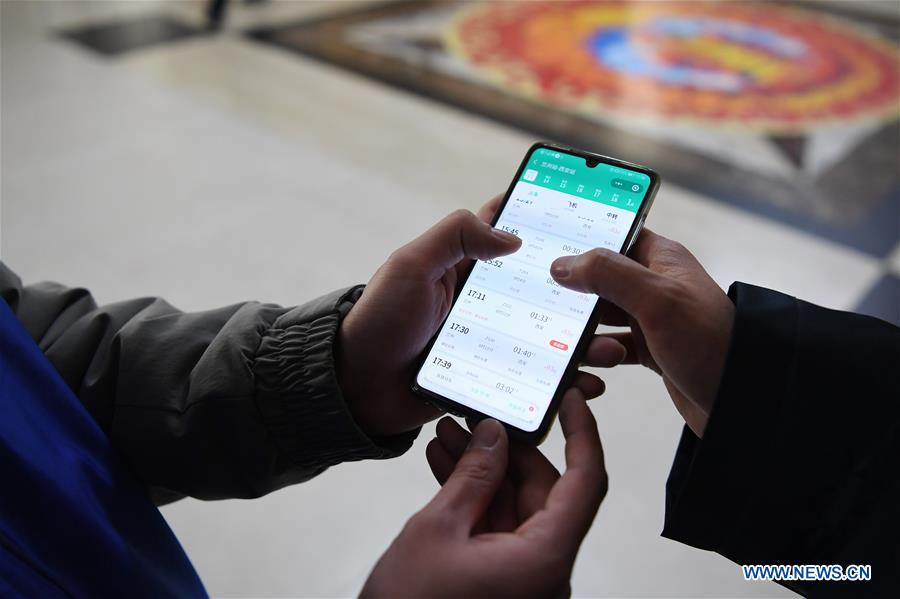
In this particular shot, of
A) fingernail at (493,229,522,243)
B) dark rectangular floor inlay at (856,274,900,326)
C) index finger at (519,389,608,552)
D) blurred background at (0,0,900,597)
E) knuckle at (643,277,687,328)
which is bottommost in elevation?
dark rectangular floor inlay at (856,274,900,326)

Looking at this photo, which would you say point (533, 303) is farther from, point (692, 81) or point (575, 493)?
point (692, 81)

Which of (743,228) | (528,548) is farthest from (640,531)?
(743,228)

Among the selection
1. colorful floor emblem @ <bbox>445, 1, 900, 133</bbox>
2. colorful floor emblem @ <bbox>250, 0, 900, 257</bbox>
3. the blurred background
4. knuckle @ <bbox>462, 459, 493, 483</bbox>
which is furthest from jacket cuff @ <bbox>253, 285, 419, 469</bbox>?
colorful floor emblem @ <bbox>445, 1, 900, 133</bbox>

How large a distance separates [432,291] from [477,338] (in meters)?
0.07

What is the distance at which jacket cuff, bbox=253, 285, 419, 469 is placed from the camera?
2.16ft

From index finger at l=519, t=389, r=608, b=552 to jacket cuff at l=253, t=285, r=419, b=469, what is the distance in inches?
6.8

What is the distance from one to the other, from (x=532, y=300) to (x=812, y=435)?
0.29 m

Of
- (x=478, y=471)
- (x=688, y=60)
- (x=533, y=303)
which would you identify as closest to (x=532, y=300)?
(x=533, y=303)

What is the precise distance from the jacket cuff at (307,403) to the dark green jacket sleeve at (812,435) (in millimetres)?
286

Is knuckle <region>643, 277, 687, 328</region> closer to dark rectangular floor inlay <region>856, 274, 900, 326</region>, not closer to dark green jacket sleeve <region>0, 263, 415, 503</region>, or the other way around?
dark green jacket sleeve <region>0, 263, 415, 503</region>

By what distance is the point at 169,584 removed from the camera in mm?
618

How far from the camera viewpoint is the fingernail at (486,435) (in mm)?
646

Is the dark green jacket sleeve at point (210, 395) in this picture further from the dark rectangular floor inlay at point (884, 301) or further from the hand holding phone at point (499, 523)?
the dark rectangular floor inlay at point (884, 301)

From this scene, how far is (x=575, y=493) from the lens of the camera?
1.90ft
